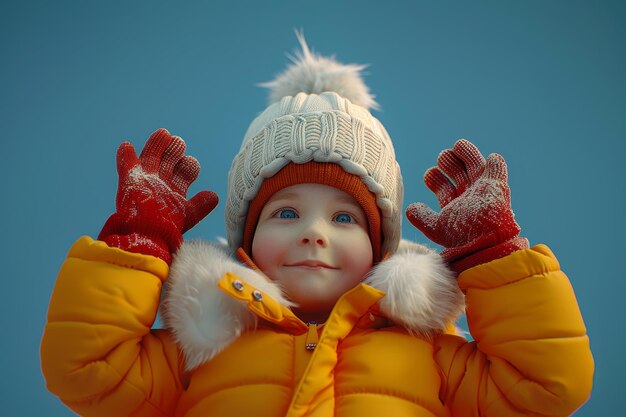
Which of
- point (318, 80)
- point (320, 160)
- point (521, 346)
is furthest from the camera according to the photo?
point (318, 80)

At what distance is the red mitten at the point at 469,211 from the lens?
1030 mm

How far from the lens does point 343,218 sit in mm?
1168

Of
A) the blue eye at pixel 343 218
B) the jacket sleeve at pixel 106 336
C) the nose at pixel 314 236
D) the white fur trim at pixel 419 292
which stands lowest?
the jacket sleeve at pixel 106 336

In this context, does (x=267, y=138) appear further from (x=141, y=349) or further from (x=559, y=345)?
A: (x=559, y=345)

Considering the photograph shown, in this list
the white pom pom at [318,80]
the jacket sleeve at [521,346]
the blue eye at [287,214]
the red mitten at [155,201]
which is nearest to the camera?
the jacket sleeve at [521,346]

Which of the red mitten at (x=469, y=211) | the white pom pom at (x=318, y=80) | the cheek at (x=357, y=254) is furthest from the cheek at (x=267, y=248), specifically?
the white pom pom at (x=318, y=80)

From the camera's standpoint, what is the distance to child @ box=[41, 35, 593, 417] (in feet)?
3.05

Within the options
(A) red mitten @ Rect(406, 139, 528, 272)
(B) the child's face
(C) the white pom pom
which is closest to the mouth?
(B) the child's face

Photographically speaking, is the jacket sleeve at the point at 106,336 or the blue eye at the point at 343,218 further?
the blue eye at the point at 343,218

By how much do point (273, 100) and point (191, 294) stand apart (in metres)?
0.58

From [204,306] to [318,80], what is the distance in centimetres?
62

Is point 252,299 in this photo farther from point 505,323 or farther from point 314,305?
point 505,323

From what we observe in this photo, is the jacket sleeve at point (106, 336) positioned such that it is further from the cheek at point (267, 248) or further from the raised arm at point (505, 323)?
the raised arm at point (505, 323)

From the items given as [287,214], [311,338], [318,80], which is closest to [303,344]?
[311,338]
